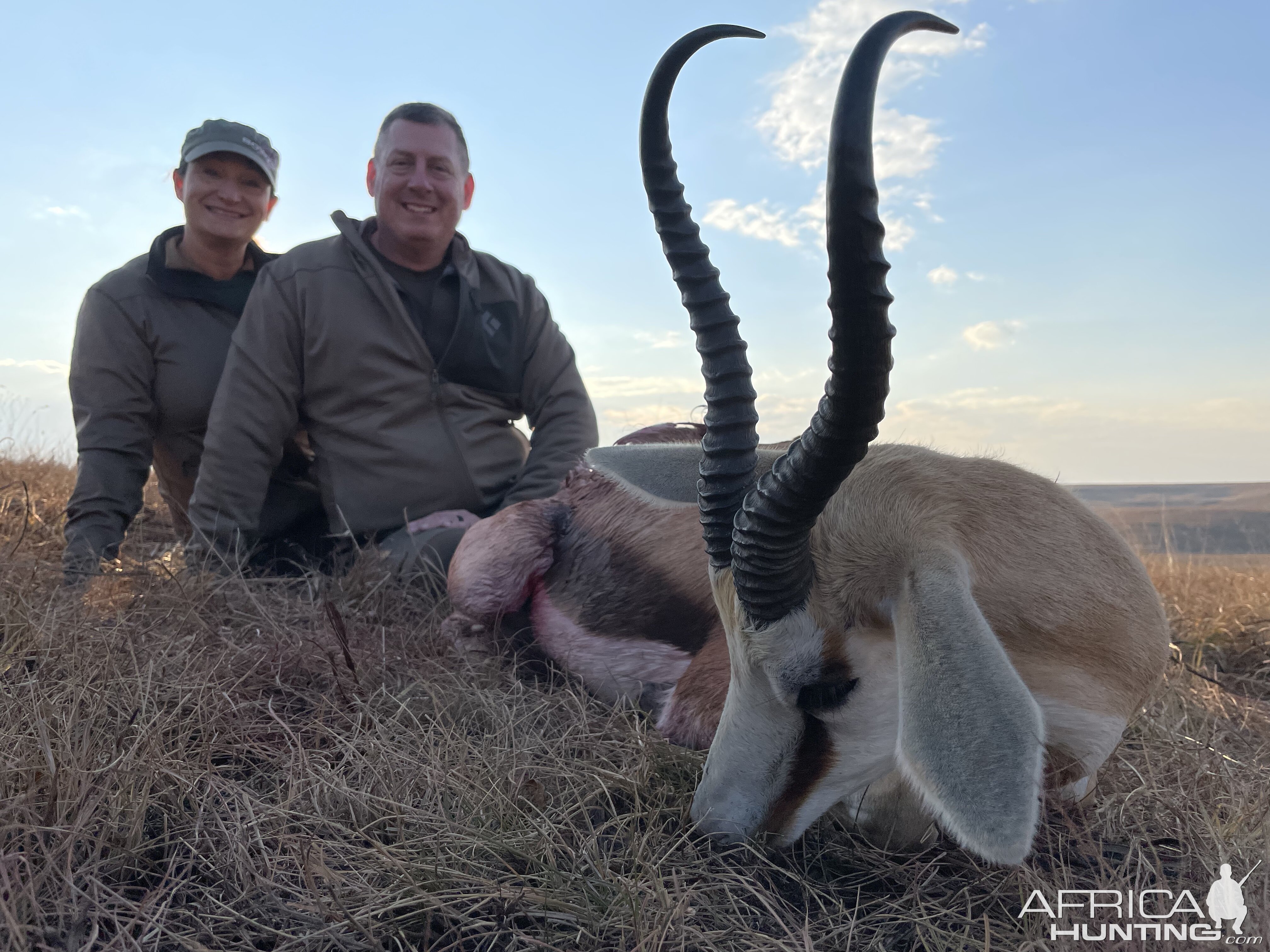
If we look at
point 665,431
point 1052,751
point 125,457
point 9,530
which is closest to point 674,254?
point 1052,751

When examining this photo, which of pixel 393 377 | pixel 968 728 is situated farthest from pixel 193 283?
pixel 968 728

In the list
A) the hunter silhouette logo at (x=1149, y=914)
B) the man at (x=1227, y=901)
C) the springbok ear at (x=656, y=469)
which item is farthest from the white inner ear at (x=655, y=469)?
the man at (x=1227, y=901)

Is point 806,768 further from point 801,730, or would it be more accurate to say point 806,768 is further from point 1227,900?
point 1227,900

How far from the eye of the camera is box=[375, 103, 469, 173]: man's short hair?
5348 millimetres

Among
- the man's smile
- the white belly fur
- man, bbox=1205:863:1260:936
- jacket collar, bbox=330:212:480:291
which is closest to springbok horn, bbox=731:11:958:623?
man, bbox=1205:863:1260:936

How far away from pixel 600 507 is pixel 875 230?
279 centimetres

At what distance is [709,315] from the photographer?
6.95ft

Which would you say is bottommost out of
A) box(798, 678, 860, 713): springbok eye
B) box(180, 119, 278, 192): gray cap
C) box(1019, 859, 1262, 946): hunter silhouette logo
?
box(1019, 859, 1262, 946): hunter silhouette logo

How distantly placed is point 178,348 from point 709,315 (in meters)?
4.33

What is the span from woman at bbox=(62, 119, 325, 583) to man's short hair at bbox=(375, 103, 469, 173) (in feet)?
2.57

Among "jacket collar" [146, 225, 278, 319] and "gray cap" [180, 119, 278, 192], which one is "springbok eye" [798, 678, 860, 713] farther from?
"gray cap" [180, 119, 278, 192]

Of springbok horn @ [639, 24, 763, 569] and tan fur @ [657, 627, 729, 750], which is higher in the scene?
springbok horn @ [639, 24, 763, 569]

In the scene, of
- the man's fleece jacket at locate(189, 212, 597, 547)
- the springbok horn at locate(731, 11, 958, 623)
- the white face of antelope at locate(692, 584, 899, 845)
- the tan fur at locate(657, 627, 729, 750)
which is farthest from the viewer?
the man's fleece jacket at locate(189, 212, 597, 547)

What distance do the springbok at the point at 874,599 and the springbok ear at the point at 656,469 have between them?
0.21ft
